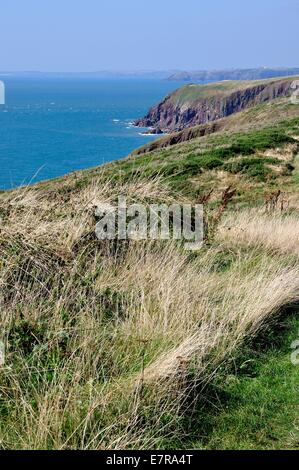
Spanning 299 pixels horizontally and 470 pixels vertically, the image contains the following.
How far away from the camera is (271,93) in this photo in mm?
123438

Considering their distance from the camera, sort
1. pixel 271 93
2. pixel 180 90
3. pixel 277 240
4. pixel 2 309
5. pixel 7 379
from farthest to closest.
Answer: pixel 180 90, pixel 271 93, pixel 277 240, pixel 2 309, pixel 7 379

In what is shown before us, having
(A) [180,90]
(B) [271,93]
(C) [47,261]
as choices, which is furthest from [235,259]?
(A) [180,90]

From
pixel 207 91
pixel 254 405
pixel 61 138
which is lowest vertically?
pixel 61 138

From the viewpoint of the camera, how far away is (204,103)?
14075 cm

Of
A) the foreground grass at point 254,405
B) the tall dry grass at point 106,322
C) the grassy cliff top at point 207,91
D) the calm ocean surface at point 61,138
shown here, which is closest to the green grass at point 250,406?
the foreground grass at point 254,405

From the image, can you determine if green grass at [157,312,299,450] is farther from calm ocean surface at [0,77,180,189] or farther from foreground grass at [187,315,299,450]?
calm ocean surface at [0,77,180,189]

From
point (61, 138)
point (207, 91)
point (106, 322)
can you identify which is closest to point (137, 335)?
point (106, 322)

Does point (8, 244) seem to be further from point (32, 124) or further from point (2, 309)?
point (32, 124)

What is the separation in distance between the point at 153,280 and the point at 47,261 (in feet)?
3.62

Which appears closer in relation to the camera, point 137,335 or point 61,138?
point 137,335

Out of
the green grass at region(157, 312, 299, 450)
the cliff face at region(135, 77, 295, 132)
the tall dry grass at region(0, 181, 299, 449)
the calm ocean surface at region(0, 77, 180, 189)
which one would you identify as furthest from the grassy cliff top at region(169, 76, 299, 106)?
the green grass at region(157, 312, 299, 450)

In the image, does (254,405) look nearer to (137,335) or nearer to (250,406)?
(250,406)

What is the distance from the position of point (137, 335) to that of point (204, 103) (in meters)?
141

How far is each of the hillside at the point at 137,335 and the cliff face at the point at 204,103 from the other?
123m
